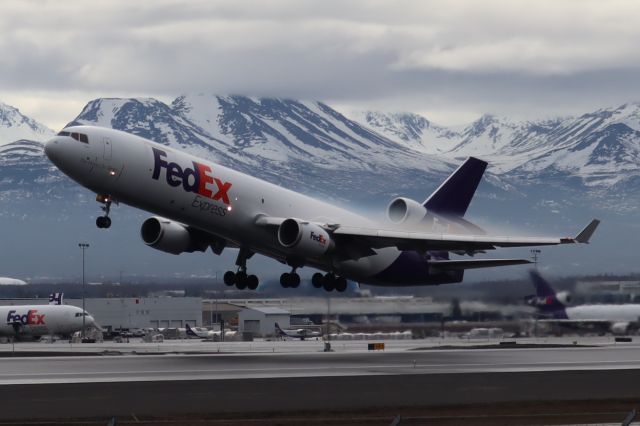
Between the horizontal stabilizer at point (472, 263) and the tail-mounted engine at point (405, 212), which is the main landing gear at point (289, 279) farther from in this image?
the horizontal stabilizer at point (472, 263)

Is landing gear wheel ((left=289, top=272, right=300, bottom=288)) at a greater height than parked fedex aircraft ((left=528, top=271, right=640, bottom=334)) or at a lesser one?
greater

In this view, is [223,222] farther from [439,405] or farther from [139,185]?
[439,405]

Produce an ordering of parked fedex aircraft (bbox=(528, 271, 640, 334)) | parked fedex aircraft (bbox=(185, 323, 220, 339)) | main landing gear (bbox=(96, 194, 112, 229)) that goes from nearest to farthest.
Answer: main landing gear (bbox=(96, 194, 112, 229)) → parked fedex aircraft (bbox=(528, 271, 640, 334)) → parked fedex aircraft (bbox=(185, 323, 220, 339))

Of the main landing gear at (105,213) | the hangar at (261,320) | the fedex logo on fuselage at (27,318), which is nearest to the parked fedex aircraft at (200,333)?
the hangar at (261,320)

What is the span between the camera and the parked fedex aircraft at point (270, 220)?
55000 millimetres

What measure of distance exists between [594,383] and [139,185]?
21.4m

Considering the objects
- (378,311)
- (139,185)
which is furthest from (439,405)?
(378,311)

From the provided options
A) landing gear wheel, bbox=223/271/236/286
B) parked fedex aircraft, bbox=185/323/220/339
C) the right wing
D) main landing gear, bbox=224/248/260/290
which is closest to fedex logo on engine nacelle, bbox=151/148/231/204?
the right wing

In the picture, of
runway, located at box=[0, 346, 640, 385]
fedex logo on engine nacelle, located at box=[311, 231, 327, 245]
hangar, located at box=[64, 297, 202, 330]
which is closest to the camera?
runway, located at box=[0, 346, 640, 385]

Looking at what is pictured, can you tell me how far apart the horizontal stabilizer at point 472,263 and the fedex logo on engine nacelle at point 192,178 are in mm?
16191

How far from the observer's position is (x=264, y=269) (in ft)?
554

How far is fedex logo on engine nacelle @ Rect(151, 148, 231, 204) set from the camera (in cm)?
5619

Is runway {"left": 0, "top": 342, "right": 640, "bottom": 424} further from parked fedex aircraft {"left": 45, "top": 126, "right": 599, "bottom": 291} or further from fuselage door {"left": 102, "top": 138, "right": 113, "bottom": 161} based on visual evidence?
fuselage door {"left": 102, "top": 138, "right": 113, "bottom": 161}

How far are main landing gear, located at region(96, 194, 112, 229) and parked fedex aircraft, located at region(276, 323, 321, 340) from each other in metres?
59.7
